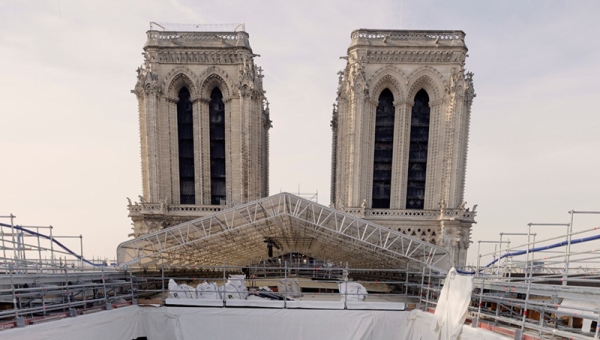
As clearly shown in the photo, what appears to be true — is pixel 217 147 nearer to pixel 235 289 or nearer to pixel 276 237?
pixel 276 237

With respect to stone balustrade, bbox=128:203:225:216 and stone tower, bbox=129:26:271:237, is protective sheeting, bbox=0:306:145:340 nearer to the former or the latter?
stone balustrade, bbox=128:203:225:216

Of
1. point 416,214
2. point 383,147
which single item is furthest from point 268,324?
point 383,147

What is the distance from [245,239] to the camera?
16.7 metres

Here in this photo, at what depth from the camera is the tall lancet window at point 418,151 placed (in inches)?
977

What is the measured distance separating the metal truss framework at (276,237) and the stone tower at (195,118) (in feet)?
21.9

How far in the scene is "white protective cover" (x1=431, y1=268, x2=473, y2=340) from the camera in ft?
27.4

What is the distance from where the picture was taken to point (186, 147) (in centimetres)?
2561

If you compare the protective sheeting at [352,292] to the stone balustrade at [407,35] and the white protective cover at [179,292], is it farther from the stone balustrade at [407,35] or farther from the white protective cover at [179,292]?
the stone balustrade at [407,35]

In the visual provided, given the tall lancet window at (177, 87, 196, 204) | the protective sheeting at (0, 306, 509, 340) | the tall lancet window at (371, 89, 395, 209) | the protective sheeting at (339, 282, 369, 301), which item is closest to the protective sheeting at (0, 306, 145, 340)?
the protective sheeting at (0, 306, 509, 340)

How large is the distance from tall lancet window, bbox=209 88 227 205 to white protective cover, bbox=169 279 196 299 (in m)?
13.6

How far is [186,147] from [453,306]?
23095mm

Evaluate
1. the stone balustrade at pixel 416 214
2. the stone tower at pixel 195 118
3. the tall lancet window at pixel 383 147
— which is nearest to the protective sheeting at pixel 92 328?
the stone tower at pixel 195 118

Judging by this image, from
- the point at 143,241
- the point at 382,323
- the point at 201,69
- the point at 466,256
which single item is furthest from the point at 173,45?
the point at 466,256

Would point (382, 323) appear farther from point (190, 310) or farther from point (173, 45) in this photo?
point (173, 45)
